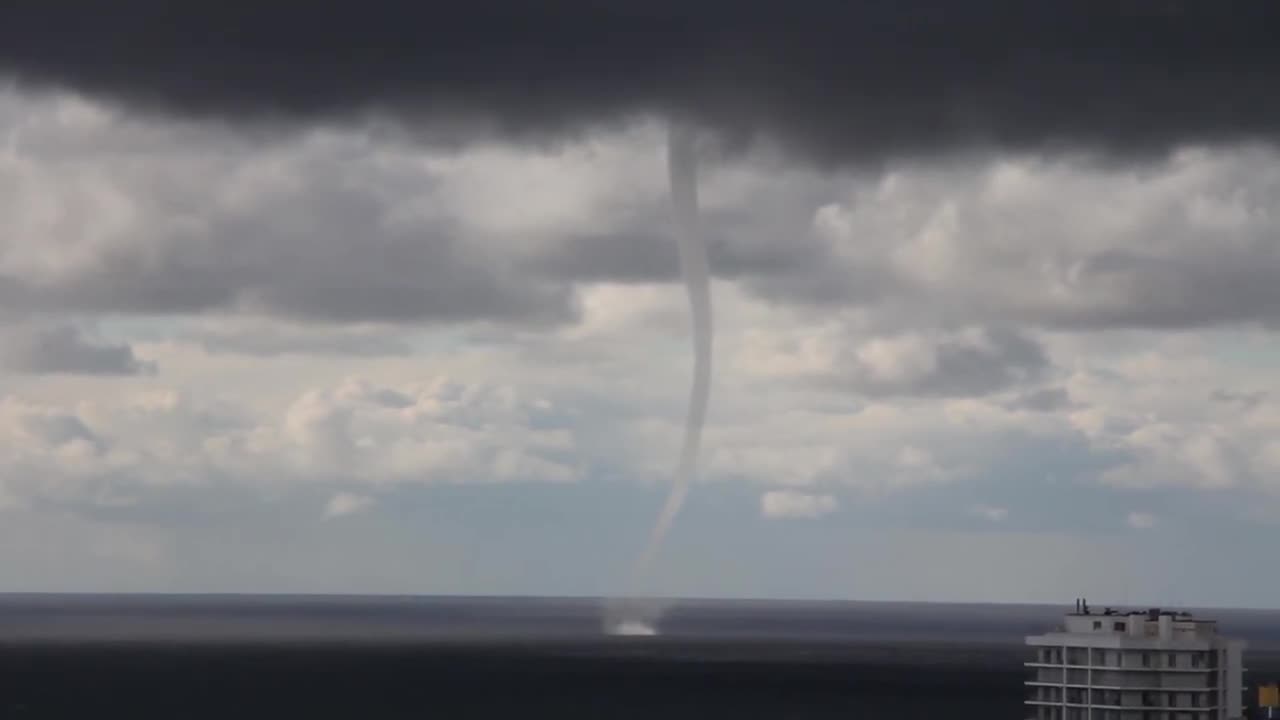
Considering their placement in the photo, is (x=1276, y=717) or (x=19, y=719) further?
(x=19, y=719)

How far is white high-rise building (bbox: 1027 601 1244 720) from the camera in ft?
403

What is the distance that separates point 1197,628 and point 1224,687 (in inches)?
137

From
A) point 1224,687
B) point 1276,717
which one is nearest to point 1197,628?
point 1224,687

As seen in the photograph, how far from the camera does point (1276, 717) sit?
373ft

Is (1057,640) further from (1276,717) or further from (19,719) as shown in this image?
(19,719)

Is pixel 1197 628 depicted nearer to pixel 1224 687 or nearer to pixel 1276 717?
pixel 1224 687

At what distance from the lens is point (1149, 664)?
123438 mm

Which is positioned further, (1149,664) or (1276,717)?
(1149,664)

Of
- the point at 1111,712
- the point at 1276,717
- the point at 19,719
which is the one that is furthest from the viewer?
the point at 19,719

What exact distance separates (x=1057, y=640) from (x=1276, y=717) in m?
15.5

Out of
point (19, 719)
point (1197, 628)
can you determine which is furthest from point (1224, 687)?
point (19, 719)

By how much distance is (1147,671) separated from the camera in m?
123

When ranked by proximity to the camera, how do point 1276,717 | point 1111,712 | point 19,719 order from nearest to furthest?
point 1276,717 < point 1111,712 < point 19,719

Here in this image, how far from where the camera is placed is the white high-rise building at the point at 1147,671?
122812 millimetres
